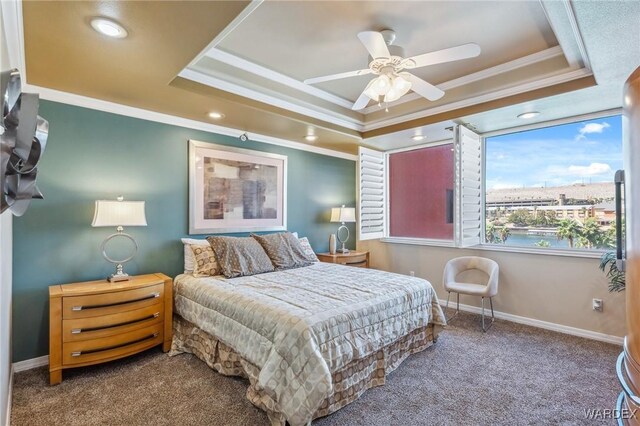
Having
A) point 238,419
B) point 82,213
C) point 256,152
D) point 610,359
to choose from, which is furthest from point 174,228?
point 610,359

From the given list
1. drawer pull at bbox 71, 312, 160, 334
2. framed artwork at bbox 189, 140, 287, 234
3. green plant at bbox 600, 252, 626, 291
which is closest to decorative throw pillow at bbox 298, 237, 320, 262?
framed artwork at bbox 189, 140, 287, 234

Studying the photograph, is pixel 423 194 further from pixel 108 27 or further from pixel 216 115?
pixel 108 27

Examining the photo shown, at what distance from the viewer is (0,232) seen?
1.53 meters

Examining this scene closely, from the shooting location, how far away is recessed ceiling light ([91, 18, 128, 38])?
1.78 meters

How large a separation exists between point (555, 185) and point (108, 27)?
177 inches

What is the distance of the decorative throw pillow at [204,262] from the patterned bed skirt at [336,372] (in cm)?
47

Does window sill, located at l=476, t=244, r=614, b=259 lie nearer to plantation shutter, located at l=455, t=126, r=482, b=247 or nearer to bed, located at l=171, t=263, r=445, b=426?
plantation shutter, located at l=455, t=126, r=482, b=247

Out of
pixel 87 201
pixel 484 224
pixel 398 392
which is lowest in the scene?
pixel 398 392

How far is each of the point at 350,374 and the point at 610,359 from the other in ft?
8.16

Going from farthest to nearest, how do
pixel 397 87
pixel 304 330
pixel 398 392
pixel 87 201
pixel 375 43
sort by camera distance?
pixel 87 201 < pixel 397 87 < pixel 398 392 < pixel 375 43 < pixel 304 330

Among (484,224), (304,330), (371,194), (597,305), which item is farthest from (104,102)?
(597,305)

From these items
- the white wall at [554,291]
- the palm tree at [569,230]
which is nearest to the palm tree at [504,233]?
the white wall at [554,291]

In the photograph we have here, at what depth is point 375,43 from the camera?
2.06 meters

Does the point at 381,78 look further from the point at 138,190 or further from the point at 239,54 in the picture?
A: the point at 138,190
